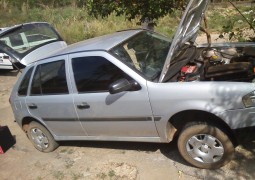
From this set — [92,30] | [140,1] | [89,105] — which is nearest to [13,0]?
[92,30]

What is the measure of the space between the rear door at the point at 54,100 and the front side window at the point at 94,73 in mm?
218

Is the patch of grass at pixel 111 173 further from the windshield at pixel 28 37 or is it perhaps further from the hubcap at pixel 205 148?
the windshield at pixel 28 37

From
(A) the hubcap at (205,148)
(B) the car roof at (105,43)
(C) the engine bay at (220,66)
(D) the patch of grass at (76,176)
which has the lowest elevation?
(D) the patch of grass at (76,176)

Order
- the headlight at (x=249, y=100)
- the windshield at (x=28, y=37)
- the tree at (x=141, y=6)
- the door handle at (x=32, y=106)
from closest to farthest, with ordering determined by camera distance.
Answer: the headlight at (x=249, y=100), the door handle at (x=32, y=106), the tree at (x=141, y=6), the windshield at (x=28, y=37)

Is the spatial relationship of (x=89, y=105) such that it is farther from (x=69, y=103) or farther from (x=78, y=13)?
(x=78, y=13)

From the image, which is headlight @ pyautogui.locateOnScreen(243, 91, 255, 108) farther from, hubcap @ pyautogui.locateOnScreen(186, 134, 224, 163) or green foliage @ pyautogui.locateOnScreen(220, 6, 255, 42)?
green foliage @ pyautogui.locateOnScreen(220, 6, 255, 42)

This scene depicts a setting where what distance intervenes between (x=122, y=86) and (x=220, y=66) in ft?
4.08

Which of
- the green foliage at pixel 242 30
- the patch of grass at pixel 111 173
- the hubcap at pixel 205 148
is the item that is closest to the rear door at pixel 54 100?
the patch of grass at pixel 111 173

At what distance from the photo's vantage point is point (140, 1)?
268 inches

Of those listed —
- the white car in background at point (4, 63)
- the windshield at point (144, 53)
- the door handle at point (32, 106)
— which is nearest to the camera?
the windshield at point (144, 53)

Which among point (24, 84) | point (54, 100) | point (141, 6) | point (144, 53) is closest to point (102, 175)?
point (54, 100)

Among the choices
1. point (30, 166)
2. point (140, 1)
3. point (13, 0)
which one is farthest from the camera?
point (13, 0)

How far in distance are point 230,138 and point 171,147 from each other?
4.06 feet

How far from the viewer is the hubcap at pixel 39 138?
604 centimetres
